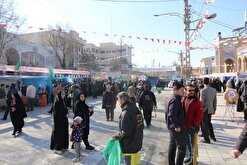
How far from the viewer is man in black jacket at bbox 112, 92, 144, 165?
17.5 feet

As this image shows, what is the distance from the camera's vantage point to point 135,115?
541 cm

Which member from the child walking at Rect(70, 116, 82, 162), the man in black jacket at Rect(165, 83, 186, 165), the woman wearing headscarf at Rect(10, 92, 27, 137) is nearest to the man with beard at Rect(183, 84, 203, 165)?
the man in black jacket at Rect(165, 83, 186, 165)

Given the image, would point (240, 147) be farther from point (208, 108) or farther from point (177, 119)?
point (208, 108)

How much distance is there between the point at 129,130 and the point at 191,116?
2.10 meters

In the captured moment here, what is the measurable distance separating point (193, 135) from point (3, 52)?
3478cm

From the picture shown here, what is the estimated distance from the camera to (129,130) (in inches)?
210

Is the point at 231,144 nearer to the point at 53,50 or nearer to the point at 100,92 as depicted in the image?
the point at 100,92

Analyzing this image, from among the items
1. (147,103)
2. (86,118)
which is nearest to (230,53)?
(147,103)

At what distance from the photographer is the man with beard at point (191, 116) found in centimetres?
672

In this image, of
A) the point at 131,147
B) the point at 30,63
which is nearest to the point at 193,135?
the point at 131,147

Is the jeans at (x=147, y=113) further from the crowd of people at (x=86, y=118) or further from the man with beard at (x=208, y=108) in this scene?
the man with beard at (x=208, y=108)

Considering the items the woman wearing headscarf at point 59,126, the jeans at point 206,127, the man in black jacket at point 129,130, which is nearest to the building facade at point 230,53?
the jeans at point 206,127

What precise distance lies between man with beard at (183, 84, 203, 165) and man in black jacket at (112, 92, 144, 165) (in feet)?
4.83

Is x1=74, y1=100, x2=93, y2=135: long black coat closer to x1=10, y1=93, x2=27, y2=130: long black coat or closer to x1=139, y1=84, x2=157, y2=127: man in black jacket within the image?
x1=10, y1=93, x2=27, y2=130: long black coat
